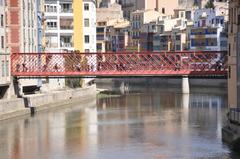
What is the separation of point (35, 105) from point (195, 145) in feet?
78.4

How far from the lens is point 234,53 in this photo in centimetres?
4356

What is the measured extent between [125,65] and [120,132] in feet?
54.9

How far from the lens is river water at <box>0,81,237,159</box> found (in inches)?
1526

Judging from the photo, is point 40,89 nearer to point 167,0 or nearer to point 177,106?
point 177,106

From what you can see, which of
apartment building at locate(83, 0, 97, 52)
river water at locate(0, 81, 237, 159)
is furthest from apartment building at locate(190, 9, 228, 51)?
river water at locate(0, 81, 237, 159)

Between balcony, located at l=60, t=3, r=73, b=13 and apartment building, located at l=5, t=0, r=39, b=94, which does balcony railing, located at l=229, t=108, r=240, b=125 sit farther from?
balcony, located at l=60, t=3, r=73, b=13

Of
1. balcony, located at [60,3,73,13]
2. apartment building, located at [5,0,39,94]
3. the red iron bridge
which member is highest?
balcony, located at [60,3,73,13]

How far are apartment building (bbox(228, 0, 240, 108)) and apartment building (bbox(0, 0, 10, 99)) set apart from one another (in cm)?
1890

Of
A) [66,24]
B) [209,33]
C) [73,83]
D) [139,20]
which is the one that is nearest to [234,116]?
[73,83]

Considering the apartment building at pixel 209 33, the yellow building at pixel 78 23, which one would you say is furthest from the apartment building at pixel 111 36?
the yellow building at pixel 78 23

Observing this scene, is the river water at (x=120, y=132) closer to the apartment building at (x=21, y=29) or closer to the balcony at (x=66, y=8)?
the apartment building at (x=21, y=29)

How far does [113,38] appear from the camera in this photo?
157 meters

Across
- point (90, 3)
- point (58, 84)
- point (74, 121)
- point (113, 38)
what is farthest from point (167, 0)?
point (74, 121)

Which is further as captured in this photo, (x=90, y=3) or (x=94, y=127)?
(x=90, y=3)
